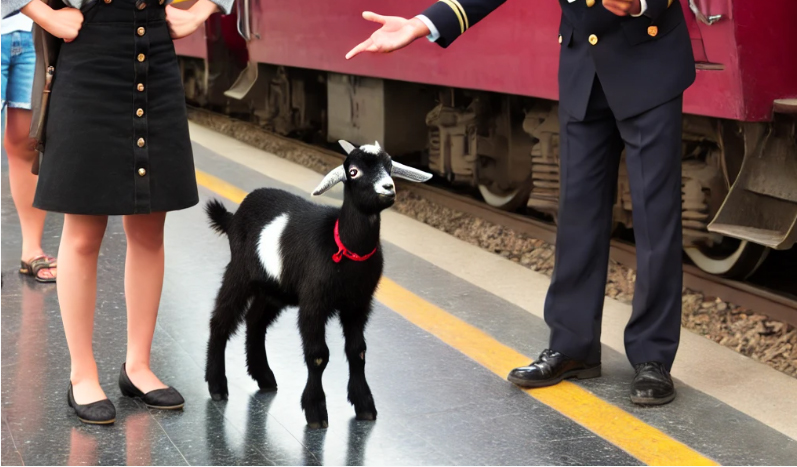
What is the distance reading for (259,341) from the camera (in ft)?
12.6

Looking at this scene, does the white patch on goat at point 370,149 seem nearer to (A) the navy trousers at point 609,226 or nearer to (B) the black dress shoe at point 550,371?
(A) the navy trousers at point 609,226

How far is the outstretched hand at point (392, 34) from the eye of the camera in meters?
3.49

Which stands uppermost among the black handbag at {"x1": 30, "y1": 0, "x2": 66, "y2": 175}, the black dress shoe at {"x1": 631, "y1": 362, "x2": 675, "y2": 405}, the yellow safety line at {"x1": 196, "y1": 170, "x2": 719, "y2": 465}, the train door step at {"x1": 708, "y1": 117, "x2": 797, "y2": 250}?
the black handbag at {"x1": 30, "y1": 0, "x2": 66, "y2": 175}

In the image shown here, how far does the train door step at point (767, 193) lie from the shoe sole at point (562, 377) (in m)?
0.98

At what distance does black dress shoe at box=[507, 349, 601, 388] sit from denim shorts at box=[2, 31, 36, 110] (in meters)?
2.75

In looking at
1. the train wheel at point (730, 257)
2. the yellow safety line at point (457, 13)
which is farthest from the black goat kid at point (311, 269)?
the train wheel at point (730, 257)

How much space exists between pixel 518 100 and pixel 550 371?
11.5 ft

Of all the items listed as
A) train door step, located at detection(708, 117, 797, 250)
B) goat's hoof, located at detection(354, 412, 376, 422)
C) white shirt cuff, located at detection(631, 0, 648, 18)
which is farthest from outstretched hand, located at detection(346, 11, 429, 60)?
train door step, located at detection(708, 117, 797, 250)

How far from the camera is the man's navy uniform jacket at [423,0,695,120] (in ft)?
12.3

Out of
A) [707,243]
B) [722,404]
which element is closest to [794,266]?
[707,243]

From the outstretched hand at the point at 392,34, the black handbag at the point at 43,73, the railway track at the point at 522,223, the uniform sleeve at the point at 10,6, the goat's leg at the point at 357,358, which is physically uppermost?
the uniform sleeve at the point at 10,6

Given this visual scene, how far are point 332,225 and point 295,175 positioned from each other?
4789 mm

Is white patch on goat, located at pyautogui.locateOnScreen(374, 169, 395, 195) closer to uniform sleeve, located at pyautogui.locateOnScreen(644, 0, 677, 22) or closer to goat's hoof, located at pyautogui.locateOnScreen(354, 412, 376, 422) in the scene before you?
goat's hoof, located at pyautogui.locateOnScreen(354, 412, 376, 422)

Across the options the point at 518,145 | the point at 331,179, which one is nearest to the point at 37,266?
the point at 331,179
